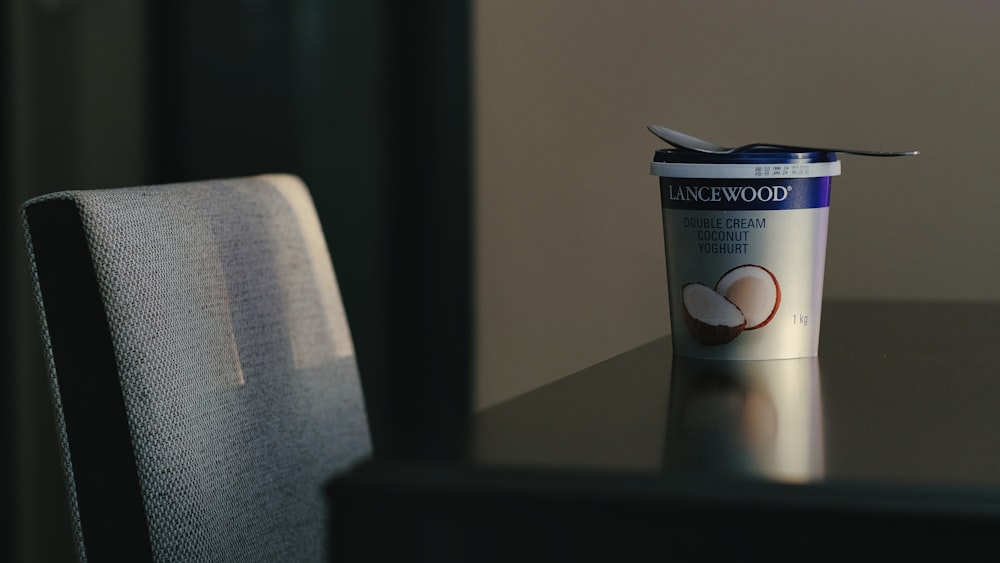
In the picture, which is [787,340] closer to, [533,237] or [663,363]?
[663,363]

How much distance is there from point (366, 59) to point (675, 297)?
1048 mm

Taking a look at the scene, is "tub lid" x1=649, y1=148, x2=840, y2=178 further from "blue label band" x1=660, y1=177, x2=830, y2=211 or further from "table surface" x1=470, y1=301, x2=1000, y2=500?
"table surface" x1=470, y1=301, x2=1000, y2=500

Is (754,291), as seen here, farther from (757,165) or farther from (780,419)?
(780,419)

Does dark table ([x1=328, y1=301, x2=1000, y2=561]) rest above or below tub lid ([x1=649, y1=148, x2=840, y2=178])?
below

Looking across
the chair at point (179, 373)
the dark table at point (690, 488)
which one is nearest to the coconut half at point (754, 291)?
the dark table at point (690, 488)

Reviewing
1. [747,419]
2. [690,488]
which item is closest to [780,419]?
[747,419]

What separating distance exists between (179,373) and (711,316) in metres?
0.36

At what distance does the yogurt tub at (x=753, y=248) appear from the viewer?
28.5 inches

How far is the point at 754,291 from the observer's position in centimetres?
73

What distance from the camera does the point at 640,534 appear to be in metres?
0.37

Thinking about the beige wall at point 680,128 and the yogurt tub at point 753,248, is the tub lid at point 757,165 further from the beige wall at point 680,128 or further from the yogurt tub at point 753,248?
the beige wall at point 680,128

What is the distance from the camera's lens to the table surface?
41 cm

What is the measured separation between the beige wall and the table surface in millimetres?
408

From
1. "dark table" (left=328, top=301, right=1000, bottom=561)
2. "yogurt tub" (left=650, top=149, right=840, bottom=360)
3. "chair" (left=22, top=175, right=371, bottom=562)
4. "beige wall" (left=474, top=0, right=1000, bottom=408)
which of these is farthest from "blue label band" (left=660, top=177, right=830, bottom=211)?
"beige wall" (left=474, top=0, right=1000, bottom=408)
